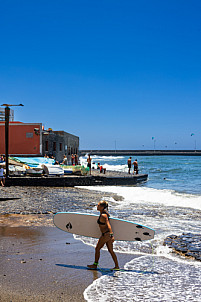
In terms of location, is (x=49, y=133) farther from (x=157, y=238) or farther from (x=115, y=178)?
(x=157, y=238)

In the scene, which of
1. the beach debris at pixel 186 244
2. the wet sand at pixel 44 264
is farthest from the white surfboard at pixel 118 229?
the beach debris at pixel 186 244

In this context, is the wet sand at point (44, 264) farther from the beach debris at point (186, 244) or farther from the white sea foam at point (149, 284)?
the beach debris at point (186, 244)

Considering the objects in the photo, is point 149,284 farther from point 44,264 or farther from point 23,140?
point 23,140

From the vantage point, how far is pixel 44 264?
610cm

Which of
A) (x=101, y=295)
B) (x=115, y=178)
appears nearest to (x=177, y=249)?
(x=101, y=295)

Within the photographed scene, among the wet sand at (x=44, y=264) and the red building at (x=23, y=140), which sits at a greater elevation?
the red building at (x=23, y=140)

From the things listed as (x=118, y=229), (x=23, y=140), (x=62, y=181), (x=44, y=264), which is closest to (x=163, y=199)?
(x=62, y=181)

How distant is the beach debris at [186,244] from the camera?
725 centimetres

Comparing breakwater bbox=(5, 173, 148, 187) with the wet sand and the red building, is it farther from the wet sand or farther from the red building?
the wet sand

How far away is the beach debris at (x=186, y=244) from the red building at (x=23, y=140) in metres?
25.1

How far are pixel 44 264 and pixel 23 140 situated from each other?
27277mm

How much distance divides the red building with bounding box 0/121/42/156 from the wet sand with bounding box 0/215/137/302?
77.6 feet

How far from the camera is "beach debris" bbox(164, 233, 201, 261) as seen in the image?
7.25 metres

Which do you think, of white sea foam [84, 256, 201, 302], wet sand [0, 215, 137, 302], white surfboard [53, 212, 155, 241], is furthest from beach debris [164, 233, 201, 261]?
white surfboard [53, 212, 155, 241]
